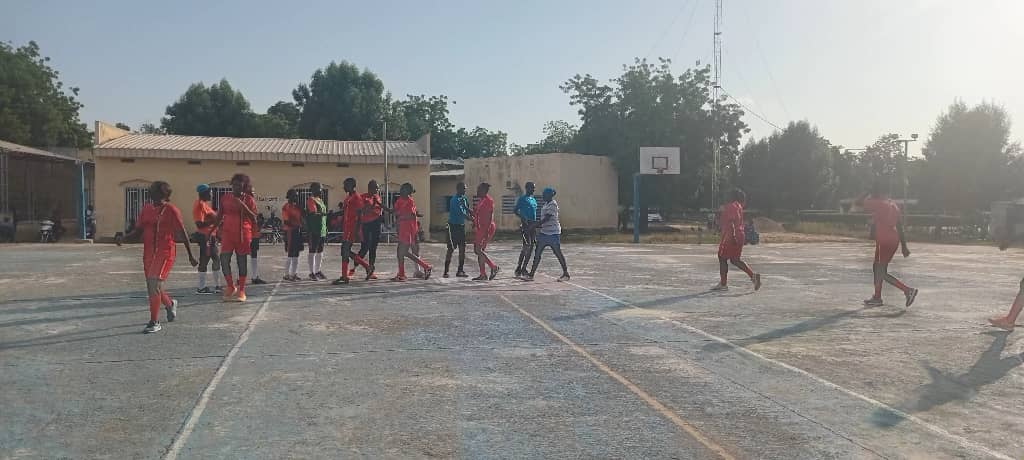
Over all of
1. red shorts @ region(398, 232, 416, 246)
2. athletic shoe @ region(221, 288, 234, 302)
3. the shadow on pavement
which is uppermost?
red shorts @ region(398, 232, 416, 246)

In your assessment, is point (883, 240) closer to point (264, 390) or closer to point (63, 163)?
point (264, 390)

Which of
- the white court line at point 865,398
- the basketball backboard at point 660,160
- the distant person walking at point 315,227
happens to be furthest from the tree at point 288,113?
the white court line at point 865,398

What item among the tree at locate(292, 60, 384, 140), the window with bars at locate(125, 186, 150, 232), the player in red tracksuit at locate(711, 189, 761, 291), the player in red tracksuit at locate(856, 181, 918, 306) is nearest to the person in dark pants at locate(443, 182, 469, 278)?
the player in red tracksuit at locate(711, 189, 761, 291)

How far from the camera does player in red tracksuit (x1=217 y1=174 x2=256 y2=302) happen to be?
10.7m

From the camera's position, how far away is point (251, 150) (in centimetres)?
3111

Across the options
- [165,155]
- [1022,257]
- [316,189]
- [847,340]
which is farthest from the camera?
[165,155]

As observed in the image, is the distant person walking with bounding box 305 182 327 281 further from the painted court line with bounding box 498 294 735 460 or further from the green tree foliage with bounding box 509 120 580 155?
the green tree foliage with bounding box 509 120 580 155

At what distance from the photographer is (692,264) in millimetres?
18781

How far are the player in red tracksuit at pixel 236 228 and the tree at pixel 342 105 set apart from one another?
42.5 metres

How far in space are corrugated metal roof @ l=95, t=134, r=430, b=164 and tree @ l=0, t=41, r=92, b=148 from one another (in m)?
21.3

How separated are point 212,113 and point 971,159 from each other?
49.5 metres

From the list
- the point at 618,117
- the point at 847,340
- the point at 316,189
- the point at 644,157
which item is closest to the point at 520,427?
the point at 847,340

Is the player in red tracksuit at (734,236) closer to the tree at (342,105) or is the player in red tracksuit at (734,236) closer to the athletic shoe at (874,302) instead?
the athletic shoe at (874,302)

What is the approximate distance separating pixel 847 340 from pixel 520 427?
15.5 ft
